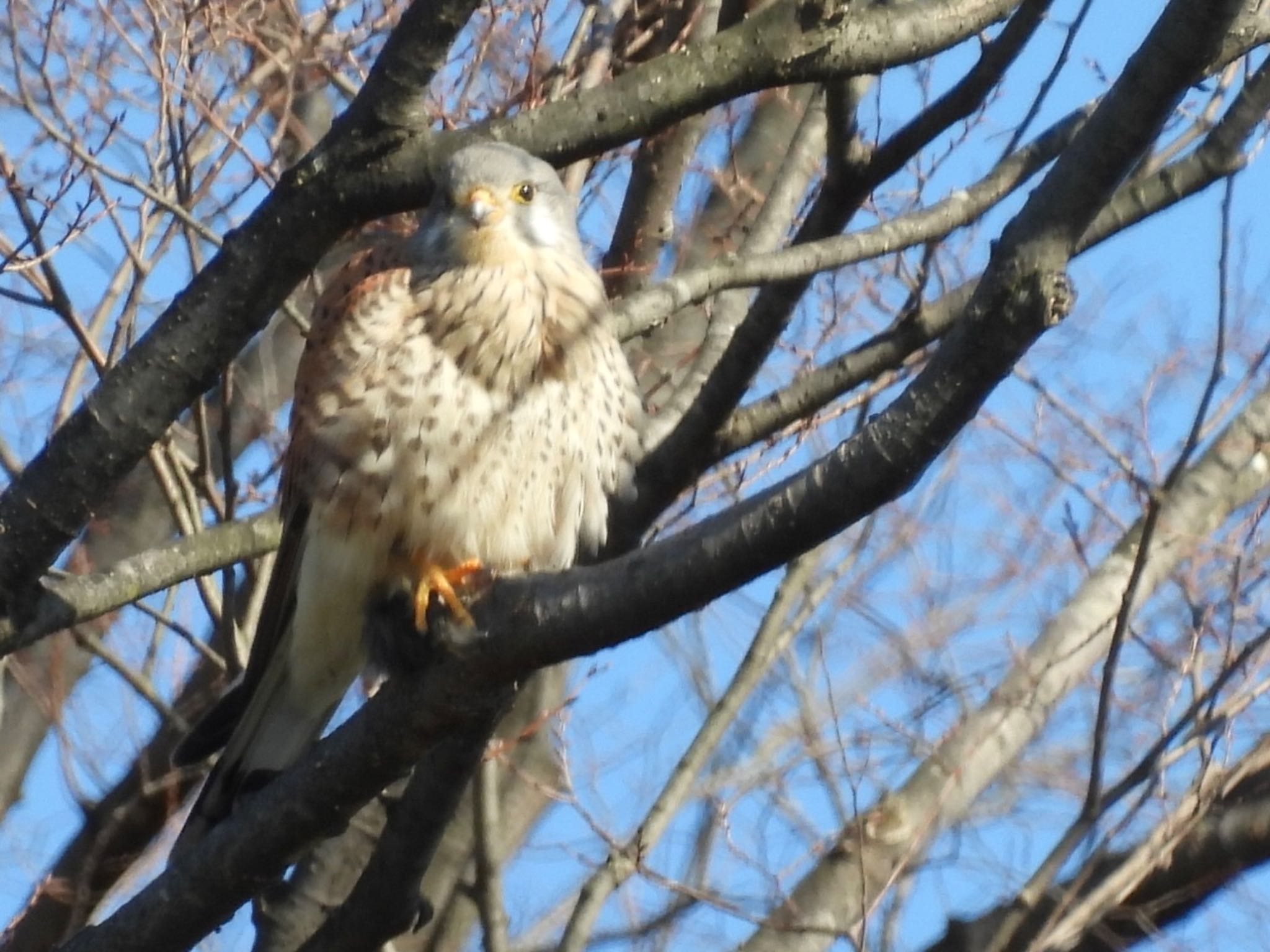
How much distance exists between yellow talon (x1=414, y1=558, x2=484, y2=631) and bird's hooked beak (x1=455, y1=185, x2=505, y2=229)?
692 millimetres

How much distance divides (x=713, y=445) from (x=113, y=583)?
43.1 inches

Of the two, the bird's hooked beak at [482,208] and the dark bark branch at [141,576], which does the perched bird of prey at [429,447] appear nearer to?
the bird's hooked beak at [482,208]

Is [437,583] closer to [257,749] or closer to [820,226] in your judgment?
[257,749]

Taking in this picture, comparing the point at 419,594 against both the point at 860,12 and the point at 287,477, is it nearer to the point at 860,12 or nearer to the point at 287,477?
the point at 287,477

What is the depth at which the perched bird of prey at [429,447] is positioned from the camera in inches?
129

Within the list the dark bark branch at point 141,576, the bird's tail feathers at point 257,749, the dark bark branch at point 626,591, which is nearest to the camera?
the dark bark branch at point 626,591

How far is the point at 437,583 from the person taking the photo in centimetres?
322

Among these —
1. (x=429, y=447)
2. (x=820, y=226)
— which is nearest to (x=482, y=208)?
(x=429, y=447)

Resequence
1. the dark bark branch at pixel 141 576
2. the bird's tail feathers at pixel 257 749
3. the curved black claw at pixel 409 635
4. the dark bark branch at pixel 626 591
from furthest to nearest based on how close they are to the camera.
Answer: the bird's tail feathers at pixel 257 749
the dark bark branch at pixel 141 576
the curved black claw at pixel 409 635
the dark bark branch at pixel 626 591

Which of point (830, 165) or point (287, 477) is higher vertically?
point (287, 477)

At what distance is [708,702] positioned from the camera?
571cm

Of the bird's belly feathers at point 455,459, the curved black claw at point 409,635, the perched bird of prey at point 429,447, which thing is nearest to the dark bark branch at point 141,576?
the perched bird of prey at point 429,447

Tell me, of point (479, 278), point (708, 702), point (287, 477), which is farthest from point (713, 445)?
point (708, 702)

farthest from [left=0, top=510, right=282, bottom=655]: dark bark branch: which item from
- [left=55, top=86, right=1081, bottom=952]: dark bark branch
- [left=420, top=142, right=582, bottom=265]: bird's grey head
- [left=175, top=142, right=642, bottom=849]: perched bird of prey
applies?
[left=420, top=142, right=582, bottom=265]: bird's grey head
